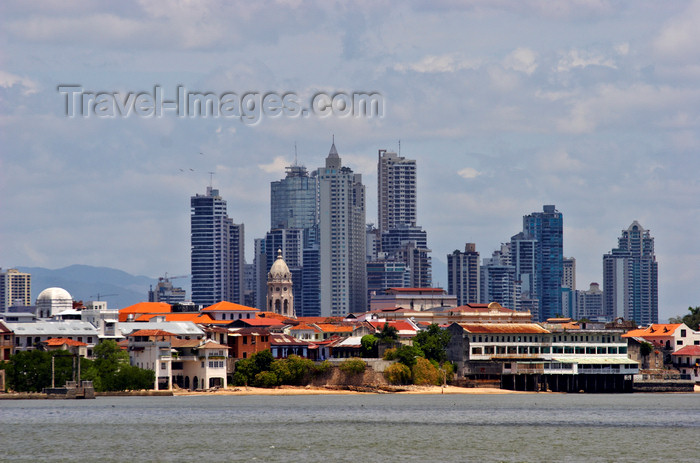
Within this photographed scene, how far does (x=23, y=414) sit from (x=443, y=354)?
225ft

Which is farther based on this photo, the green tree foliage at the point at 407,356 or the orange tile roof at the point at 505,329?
the orange tile roof at the point at 505,329

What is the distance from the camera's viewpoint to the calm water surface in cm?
8725

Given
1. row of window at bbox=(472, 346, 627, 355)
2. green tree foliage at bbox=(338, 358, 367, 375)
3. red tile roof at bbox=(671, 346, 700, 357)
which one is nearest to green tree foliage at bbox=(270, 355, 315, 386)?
green tree foliage at bbox=(338, 358, 367, 375)

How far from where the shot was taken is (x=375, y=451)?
292 feet

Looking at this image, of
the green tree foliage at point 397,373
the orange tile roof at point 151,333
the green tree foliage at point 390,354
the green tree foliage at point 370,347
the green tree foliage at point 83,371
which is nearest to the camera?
the green tree foliage at point 83,371

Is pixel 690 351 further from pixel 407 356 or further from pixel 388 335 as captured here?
pixel 407 356

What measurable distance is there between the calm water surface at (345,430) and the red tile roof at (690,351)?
44577mm

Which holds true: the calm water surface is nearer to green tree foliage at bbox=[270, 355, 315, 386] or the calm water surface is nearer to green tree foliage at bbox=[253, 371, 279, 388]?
green tree foliage at bbox=[253, 371, 279, 388]

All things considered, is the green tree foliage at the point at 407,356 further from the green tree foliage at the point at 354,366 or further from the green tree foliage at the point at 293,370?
the green tree foliage at the point at 293,370

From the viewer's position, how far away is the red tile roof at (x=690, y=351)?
7596 inches

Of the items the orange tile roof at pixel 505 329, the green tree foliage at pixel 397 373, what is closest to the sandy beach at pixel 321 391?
the green tree foliage at pixel 397 373

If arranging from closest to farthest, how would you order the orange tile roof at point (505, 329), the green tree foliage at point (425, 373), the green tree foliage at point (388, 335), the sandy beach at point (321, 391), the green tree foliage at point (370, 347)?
the sandy beach at point (321, 391) → the green tree foliage at point (425, 373) → the green tree foliage at point (370, 347) → the green tree foliage at point (388, 335) → the orange tile roof at point (505, 329)

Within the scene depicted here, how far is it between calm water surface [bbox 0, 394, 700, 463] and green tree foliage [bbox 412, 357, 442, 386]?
18779 millimetres

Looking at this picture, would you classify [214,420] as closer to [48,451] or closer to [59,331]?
[48,451]
